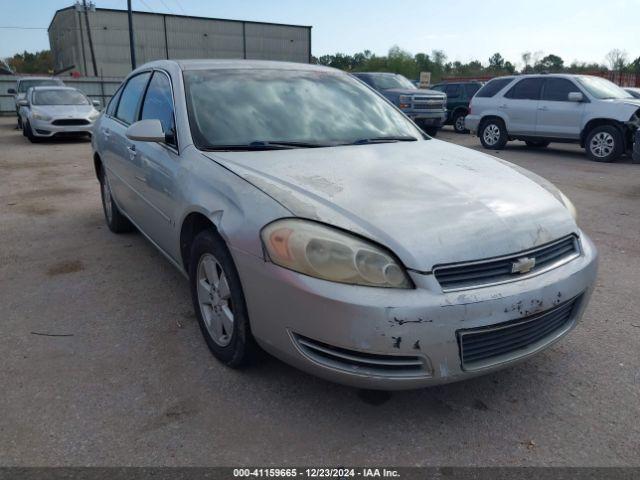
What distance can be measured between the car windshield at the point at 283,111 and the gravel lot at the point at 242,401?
1.26 meters

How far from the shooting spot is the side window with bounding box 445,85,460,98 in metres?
17.9

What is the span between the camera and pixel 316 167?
2.86 m

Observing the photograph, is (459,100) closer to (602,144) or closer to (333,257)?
(602,144)

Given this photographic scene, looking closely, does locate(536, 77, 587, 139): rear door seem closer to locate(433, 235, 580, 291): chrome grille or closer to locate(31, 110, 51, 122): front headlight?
locate(433, 235, 580, 291): chrome grille

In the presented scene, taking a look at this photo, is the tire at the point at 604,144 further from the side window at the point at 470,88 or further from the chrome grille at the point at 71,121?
the chrome grille at the point at 71,121

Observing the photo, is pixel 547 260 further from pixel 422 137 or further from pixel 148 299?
pixel 148 299

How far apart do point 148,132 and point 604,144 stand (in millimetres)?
10205

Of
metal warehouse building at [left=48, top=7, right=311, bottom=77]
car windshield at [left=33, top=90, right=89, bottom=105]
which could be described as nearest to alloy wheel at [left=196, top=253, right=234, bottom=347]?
car windshield at [left=33, top=90, right=89, bottom=105]

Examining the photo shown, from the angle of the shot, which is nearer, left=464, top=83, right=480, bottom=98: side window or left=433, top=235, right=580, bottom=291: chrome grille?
left=433, top=235, right=580, bottom=291: chrome grille

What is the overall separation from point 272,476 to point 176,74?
2.65 metres

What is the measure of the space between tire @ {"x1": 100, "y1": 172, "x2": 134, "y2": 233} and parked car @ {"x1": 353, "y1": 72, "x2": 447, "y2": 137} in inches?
407

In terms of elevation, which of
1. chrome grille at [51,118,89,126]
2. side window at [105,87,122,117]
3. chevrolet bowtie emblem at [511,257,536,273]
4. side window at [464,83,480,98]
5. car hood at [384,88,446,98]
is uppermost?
side window at [464,83,480,98]

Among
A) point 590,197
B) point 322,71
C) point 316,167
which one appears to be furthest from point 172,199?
point 590,197

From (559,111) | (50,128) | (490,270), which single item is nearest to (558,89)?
(559,111)
